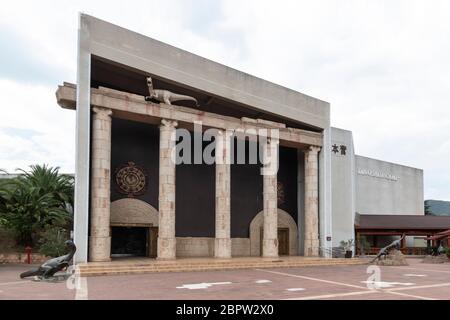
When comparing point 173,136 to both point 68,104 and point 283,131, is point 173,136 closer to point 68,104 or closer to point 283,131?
point 68,104

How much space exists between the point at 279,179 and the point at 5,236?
61.1 feet

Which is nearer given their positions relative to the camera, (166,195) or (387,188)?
(166,195)

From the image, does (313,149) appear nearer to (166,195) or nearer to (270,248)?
(270,248)

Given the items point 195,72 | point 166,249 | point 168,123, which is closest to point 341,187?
point 195,72

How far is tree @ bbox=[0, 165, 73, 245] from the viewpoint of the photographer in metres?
27.7

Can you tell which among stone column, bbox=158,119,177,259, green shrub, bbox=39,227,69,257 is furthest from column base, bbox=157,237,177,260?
green shrub, bbox=39,227,69,257

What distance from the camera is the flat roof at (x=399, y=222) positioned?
42.7 m

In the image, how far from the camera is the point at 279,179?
35.7 metres

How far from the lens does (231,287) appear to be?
17.3 meters

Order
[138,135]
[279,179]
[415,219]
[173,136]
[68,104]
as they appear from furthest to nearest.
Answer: [415,219], [279,179], [138,135], [173,136], [68,104]

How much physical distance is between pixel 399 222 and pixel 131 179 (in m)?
26.8

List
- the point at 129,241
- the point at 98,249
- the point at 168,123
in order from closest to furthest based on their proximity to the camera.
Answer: the point at 98,249, the point at 168,123, the point at 129,241

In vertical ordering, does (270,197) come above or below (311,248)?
above

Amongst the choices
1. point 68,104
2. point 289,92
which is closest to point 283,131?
point 289,92
